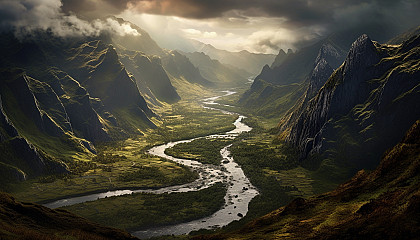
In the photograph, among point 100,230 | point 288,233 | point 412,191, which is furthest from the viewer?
point 100,230

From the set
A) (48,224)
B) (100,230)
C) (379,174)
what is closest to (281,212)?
(379,174)

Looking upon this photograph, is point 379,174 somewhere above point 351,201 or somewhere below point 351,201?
above

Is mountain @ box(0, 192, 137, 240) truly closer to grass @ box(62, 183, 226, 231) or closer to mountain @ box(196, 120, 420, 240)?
mountain @ box(196, 120, 420, 240)

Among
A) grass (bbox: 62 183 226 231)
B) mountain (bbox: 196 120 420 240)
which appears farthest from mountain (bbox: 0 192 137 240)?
grass (bbox: 62 183 226 231)

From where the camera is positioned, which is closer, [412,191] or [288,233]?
[412,191]

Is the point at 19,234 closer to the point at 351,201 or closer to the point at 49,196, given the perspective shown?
the point at 351,201

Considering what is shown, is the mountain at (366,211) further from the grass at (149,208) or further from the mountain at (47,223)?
the grass at (149,208)
